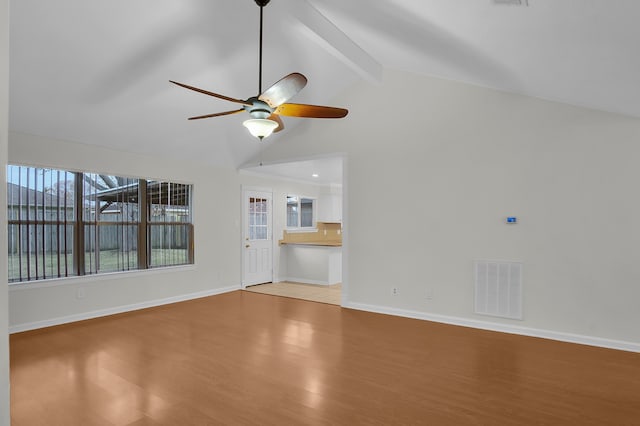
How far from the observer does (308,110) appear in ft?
9.97

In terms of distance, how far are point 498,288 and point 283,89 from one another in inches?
136

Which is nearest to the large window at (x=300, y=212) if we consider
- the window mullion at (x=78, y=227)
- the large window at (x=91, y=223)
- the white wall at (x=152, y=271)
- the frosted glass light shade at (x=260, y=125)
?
the white wall at (x=152, y=271)

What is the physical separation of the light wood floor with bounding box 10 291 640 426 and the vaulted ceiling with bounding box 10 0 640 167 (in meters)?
2.41

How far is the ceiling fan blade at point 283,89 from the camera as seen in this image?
2551 mm

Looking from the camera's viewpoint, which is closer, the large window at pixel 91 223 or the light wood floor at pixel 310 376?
the light wood floor at pixel 310 376

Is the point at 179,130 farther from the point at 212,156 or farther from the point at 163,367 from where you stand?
the point at 163,367

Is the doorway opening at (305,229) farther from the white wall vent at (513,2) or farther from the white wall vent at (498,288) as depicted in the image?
the white wall vent at (513,2)

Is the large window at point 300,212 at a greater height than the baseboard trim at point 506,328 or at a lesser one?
greater

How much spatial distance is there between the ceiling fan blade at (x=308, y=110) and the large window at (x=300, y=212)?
5382 millimetres

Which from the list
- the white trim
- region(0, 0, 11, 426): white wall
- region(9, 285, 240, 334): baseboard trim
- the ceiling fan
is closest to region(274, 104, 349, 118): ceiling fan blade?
the ceiling fan

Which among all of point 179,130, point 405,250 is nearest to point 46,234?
point 179,130

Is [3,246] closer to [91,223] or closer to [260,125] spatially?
[260,125]

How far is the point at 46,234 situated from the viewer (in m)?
4.51

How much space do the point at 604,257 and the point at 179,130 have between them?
17.8 ft
